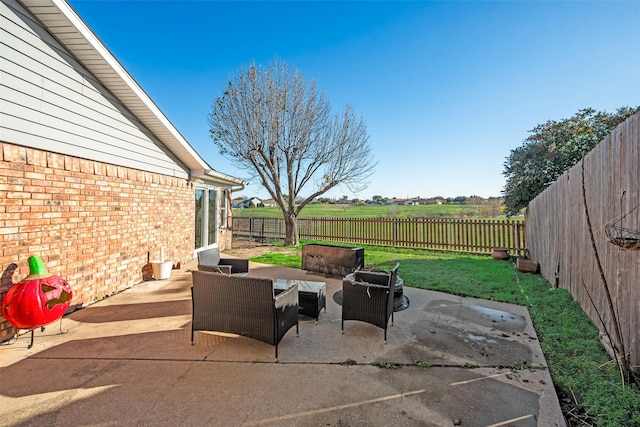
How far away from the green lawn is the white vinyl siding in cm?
515

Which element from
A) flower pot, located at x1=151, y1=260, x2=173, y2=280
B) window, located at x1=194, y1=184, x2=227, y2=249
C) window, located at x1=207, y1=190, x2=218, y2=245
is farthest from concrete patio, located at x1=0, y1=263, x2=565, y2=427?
window, located at x1=207, y1=190, x2=218, y2=245

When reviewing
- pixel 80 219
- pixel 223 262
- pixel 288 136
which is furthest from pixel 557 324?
pixel 288 136

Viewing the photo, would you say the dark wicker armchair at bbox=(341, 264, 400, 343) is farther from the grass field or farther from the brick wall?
the grass field

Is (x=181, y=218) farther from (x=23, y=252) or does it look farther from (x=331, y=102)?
(x=331, y=102)

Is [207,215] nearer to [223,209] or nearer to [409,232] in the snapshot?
[223,209]

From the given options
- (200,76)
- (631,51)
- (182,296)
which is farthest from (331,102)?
(182,296)

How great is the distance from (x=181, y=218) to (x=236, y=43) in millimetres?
6682

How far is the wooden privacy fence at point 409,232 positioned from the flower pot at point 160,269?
8.46m

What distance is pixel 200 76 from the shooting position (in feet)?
32.7

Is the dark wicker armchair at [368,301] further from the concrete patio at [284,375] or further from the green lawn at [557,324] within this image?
the green lawn at [557,324]

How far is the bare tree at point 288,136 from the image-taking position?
11109 millimetres

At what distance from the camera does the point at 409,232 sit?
12.0m

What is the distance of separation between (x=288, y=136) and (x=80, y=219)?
8.48 metres

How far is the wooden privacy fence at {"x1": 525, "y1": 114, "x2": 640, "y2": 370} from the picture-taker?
8.54ft
